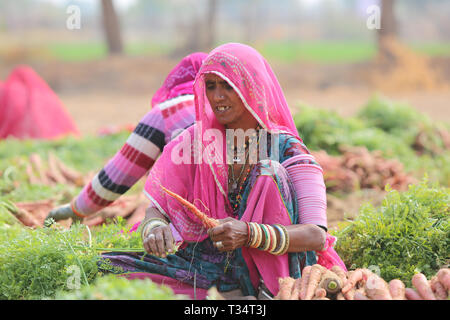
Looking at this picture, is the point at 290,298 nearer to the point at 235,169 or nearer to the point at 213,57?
the point at 235,169

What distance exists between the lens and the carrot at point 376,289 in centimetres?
261

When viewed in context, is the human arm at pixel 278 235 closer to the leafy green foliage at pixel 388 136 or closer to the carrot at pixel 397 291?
the carrot at pixel 397 291

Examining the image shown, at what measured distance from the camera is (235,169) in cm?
309

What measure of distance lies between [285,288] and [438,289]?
71 centimetres

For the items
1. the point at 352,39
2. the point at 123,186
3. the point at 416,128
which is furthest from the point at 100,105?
the point at 352,39

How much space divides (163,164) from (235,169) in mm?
390

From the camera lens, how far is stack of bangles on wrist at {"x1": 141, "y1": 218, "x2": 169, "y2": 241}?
292 cm

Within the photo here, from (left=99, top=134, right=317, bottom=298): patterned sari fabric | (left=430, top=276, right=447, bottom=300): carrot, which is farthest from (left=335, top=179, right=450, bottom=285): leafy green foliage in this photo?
(left=99, top=134, right=317, bottom=298): patterned sari fabric

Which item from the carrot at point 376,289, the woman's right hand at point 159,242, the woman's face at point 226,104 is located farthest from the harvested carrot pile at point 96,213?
the carrot at point 376,289

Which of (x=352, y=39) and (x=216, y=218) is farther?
(x=352, y=39)

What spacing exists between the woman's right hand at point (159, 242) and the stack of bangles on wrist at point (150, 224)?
5 cm

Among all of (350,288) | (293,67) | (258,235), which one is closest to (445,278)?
(350,288)

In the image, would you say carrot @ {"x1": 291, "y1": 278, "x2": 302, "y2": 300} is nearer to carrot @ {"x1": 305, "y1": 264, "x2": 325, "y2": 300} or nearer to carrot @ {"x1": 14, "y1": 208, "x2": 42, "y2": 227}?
carrot @ {"x1": 305, "y1": 264, "x2": 325, "y2": 300}
